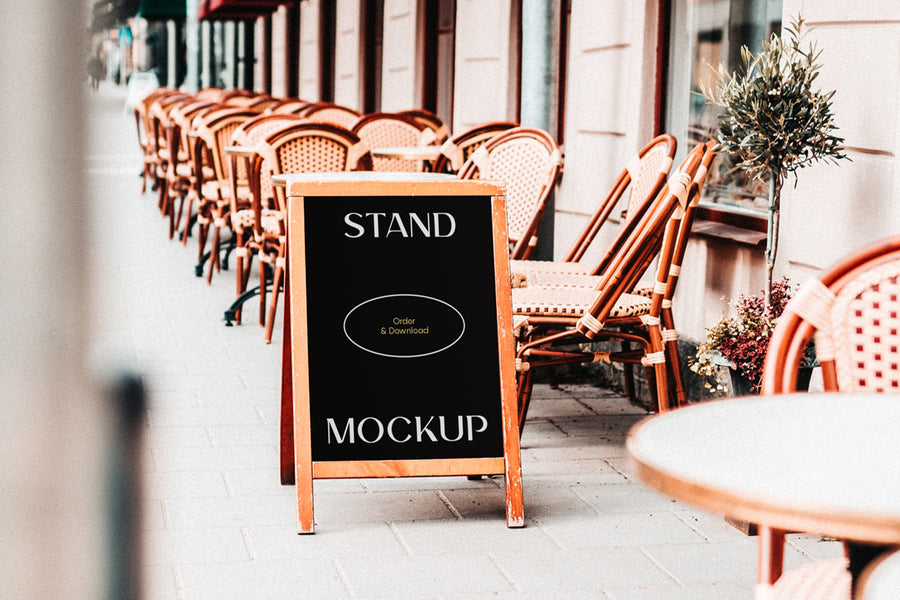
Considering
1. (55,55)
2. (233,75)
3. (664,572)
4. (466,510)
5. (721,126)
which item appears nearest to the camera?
(55,55)

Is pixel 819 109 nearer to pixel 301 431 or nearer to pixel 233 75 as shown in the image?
pixel 301 431

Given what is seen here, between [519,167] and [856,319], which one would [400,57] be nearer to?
[519,167]

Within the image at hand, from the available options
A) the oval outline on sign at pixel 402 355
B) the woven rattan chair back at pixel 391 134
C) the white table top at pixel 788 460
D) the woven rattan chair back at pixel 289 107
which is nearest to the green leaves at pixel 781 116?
the oval outline on sign at pixel 402 355

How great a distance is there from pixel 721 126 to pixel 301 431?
184cm

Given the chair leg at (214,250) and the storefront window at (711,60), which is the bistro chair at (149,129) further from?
the storefront window at (711,60)

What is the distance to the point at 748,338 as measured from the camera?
393 cm

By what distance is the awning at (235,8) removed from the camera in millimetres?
16400

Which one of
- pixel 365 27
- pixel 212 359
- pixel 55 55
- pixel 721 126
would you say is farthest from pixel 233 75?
pixel 55 55

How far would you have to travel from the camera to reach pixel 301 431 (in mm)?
3457

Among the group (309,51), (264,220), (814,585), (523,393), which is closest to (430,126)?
(264,220)

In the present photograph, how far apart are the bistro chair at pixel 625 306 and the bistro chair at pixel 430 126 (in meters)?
3.48

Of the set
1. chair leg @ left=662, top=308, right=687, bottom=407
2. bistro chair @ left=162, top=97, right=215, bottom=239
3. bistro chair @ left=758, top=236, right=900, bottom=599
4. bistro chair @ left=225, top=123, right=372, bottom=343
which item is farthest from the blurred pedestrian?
bistro chair @ left=162, top=97, right=215, bottom=239

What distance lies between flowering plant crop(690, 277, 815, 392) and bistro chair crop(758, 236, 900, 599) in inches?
62.5

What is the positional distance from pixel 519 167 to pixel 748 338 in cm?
234
